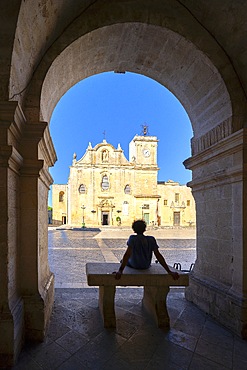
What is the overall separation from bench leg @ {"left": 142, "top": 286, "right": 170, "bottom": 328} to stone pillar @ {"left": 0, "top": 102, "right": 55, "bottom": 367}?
1438 millimetres

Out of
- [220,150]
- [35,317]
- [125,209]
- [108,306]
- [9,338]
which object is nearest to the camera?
[9,338]

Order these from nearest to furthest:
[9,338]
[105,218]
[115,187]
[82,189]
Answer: [9,338]
[82,189]
[115,187]
[105,218]

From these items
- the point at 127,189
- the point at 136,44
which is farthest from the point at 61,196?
the point at 136,44

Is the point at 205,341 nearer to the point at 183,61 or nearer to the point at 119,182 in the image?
the point at 183,61

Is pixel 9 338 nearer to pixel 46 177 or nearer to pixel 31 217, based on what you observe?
pixel 31 217

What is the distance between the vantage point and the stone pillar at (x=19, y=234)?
2.80 meters

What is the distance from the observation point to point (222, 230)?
400 centimetres

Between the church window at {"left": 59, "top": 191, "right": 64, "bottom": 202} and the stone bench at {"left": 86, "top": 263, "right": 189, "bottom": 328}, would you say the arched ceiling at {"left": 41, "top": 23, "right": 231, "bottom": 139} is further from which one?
the church window at {"left": 59, "top": 191, "right": 64, "bottom": 202}

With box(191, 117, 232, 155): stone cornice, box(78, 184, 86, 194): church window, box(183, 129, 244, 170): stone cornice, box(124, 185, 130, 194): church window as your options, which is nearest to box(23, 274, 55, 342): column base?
box(183, 129, 244, 170): stone cornice

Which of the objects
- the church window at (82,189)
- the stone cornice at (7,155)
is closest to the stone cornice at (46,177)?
the stone cornice at (7,155)

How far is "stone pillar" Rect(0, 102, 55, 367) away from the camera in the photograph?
2.80 metres

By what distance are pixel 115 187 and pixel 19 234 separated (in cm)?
3426

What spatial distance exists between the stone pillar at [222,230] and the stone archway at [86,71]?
0.01 metres

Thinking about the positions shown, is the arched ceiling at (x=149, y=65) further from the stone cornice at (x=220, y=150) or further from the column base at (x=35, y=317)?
the column base at (x=35, y=317)
